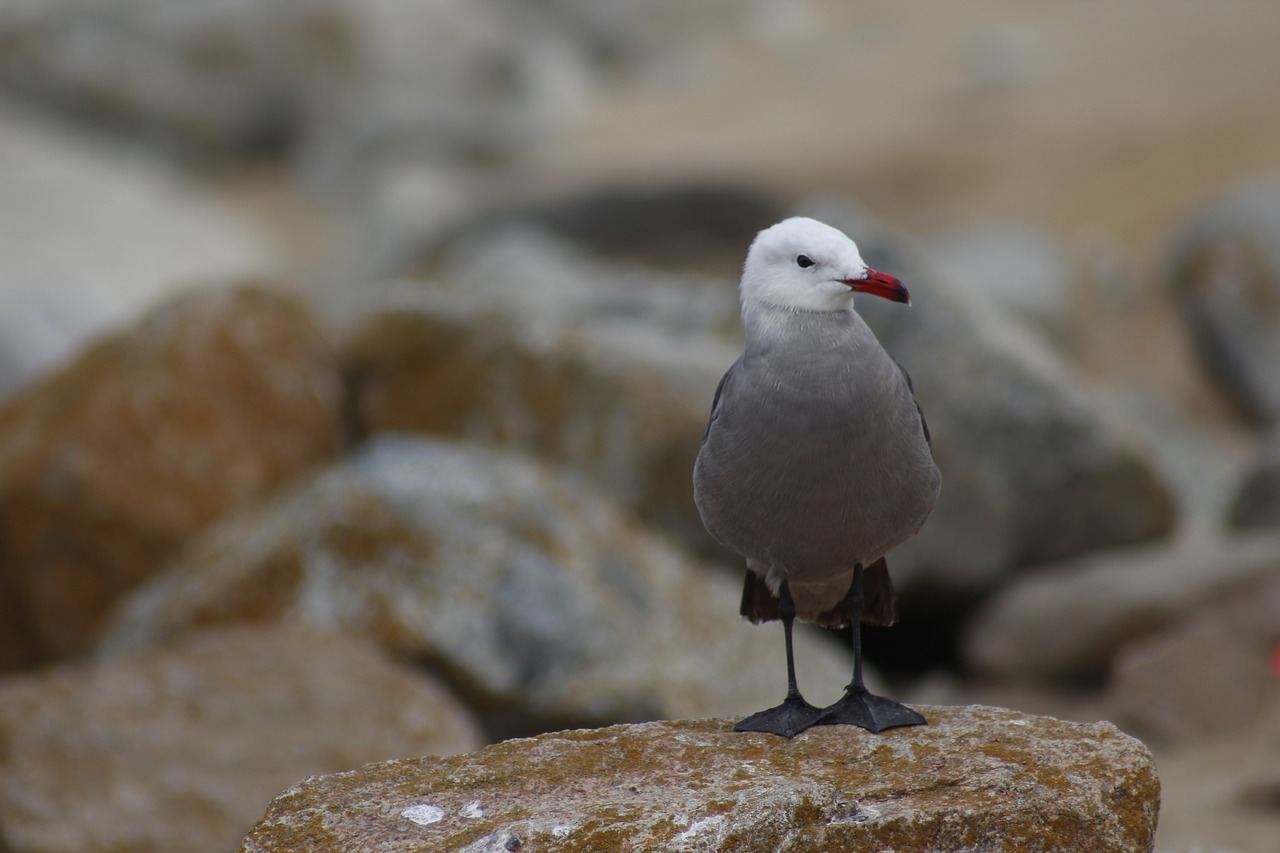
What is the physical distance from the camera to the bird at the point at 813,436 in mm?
4082

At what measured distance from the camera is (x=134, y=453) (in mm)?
8203

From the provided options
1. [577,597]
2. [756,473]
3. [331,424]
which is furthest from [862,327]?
[331,424]

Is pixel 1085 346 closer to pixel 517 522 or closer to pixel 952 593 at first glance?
pixel 952 593

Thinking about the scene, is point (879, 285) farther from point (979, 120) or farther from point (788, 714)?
point (979, 120)

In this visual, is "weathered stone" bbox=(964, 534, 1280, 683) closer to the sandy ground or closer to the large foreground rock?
the sandy ground

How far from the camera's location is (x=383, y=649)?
265 inches

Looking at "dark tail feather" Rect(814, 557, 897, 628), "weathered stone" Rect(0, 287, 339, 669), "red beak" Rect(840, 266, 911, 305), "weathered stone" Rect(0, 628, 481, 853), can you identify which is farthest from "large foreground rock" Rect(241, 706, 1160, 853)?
"weathered stone" Rect(0, 287, 339, 669)

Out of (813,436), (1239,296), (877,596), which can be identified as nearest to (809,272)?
(813,436)

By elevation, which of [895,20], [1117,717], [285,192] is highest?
[895,20]

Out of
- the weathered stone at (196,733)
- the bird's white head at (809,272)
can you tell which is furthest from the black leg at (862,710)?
the weathered stone at (196,733)

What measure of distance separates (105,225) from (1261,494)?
1828cm

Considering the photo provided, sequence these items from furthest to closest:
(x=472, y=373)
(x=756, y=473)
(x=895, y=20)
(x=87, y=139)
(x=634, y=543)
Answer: (x=895, y=20)
(x=87, y=139)
(x=472, y=373)
(x=634, y=543)
(x=756, y=473)

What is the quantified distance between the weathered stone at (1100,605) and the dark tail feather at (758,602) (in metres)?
4.30

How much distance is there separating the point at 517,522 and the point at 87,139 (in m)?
20.8
